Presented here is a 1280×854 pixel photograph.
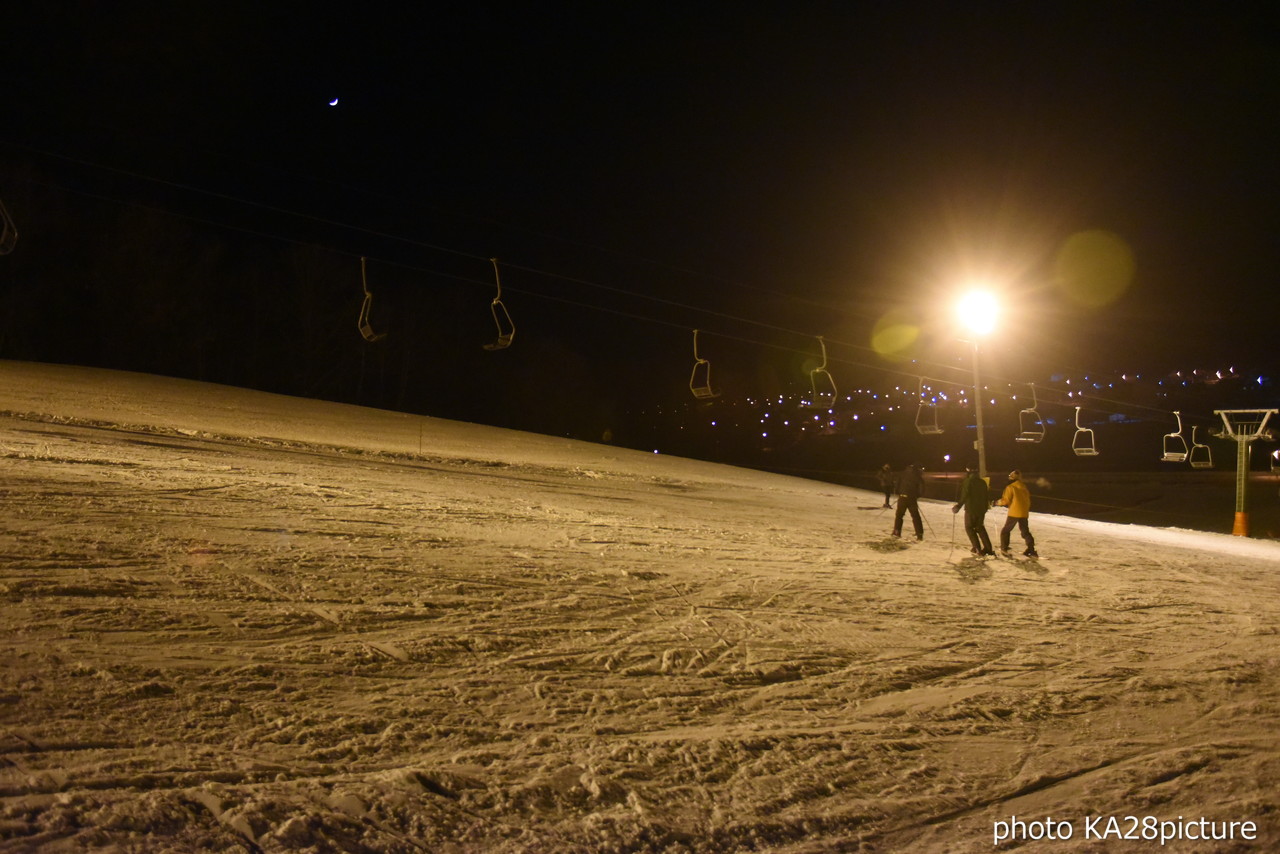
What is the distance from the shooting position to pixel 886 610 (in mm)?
8836

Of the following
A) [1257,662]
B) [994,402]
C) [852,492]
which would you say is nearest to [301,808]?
[1257,662]

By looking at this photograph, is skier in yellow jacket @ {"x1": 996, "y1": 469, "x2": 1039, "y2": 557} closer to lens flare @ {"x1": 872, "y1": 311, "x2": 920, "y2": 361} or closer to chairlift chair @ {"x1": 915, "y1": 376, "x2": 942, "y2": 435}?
chairlift chair @ {"x1": 915, "y1": 376, "x2": 942, "y2": 435}

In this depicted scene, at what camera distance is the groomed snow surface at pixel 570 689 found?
4.14m

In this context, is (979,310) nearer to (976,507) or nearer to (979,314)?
(979,314)

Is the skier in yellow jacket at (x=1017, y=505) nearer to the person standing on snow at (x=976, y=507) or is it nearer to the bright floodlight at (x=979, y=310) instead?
the person standing on snow at (x=976, y=507)

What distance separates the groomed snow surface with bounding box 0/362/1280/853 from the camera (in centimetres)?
414

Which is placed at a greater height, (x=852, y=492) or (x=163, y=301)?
(x=163, y=301)

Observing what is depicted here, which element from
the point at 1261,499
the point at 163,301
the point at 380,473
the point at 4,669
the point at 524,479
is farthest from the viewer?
the point at 1261,499

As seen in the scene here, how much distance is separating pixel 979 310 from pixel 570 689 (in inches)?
628

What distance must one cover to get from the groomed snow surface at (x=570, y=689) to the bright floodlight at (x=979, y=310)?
802 centimetres

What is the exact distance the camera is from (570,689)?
5703mm

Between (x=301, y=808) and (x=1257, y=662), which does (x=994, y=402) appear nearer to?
(x=1257, y=662)

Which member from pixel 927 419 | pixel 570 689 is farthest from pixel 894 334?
pixel 570 689

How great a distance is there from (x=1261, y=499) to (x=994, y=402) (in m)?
14.1
